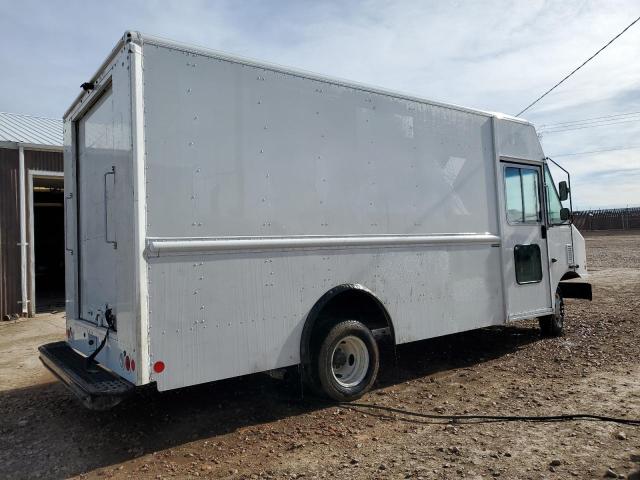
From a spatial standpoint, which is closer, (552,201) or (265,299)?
(265,299)

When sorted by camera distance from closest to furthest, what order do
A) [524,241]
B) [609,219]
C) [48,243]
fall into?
Result: [524,241], [48,243], [609,219]

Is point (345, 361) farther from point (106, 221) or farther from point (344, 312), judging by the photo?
point (106, 221)

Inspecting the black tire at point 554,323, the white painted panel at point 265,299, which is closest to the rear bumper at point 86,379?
the white painted panel at point 265,299

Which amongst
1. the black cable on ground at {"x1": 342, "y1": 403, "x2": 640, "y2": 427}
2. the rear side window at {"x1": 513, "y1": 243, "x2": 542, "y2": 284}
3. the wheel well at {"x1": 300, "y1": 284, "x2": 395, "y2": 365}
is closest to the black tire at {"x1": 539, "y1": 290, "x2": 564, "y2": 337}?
the rear side window at {"x1": 513, "y1": 243, "x2": 542, "y2": 284}

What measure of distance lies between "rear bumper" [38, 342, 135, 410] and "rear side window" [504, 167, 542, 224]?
16.7 ft

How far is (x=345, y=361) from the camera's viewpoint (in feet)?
16.6

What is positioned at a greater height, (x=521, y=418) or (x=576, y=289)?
(x=576, y=289)

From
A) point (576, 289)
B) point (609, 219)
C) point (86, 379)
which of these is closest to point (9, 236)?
point (86, 379)

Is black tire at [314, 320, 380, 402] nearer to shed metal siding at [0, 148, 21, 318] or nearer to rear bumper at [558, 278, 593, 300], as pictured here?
rear bumper at [558, 278, 593, 300]

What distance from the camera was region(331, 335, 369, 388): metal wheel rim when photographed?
4980mm

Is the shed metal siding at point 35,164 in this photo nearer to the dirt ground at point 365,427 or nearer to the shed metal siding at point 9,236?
the shed metal siding at point 9,236

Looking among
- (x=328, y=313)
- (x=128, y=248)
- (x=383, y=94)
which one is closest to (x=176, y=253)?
(x=128, y=248)

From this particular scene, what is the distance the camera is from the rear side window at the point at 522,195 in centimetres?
668

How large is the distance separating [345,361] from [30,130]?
11.3 metres
